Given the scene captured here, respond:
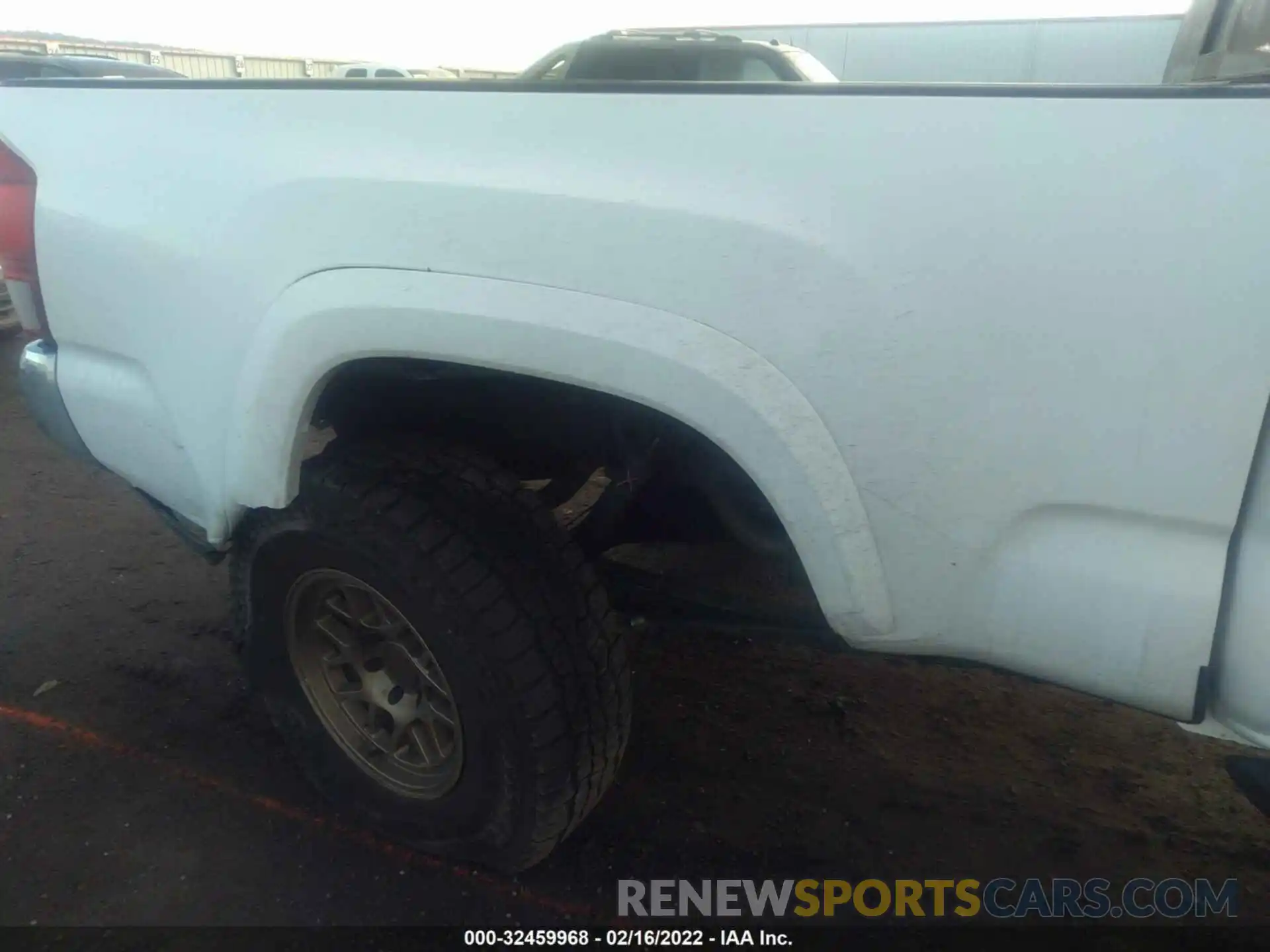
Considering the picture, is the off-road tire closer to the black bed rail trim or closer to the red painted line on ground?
the red painted line on ground

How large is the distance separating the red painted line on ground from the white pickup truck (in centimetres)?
11

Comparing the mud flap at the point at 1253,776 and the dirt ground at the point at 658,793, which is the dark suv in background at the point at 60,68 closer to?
the dirt ground at the point at 658,793

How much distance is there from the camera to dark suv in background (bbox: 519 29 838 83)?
2702mm

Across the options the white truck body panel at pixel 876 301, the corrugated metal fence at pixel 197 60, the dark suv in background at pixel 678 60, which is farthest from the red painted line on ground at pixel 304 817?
the corrugated metal fence at pixel 197 60

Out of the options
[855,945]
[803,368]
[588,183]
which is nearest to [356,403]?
[588,183]

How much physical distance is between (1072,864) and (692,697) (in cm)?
106

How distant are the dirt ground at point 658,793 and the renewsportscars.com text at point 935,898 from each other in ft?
0.11

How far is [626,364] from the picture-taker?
1.43 m

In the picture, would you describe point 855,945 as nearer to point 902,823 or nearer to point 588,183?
point 902,823

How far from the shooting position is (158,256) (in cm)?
181

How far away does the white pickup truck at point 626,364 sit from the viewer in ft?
4.05

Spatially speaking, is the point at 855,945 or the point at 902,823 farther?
the point at 902,823

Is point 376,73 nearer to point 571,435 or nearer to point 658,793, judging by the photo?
point 571,435

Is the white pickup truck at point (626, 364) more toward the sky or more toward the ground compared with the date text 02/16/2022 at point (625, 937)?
more toward the sky
